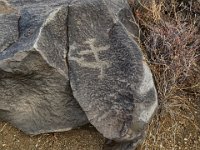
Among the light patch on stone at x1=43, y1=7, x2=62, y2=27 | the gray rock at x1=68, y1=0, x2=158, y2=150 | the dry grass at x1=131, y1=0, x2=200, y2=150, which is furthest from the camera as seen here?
the dry grass at x1=131, y1=0, x2=200, y2=150

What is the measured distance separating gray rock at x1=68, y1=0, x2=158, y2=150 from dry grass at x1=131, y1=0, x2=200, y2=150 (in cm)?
22

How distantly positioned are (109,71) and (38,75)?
1.42 ft

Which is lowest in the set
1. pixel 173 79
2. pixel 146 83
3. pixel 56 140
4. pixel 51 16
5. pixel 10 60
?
pixel 56 140

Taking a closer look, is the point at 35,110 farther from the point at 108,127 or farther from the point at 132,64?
the point at 132,64

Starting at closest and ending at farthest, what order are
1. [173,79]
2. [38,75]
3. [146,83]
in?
[146,83]
[38,75]
[173,79]

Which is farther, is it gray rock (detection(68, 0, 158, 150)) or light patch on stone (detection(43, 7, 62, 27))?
light patch on stone (detection(43, 7, 62, 27))

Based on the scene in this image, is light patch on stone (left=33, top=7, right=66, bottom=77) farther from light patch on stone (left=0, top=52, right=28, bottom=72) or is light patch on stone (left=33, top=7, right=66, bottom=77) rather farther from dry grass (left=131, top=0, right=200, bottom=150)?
dry grass (left=131, top=0, right=200, bottom=150)

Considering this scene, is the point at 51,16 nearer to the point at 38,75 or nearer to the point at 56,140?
the point at 38,75

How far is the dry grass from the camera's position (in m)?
2.51

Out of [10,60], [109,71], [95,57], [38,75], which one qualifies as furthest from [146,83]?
[10,60]

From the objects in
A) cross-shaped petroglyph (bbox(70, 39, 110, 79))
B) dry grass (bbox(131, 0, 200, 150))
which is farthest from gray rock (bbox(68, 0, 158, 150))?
dry grass (bbox(131, 0, 200, 150))

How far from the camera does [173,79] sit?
2.51 meters

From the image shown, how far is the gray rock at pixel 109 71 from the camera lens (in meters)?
2.21

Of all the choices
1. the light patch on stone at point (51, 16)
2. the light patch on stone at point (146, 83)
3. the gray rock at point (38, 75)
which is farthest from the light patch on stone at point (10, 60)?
the light patch on stone at point (146, 83)
